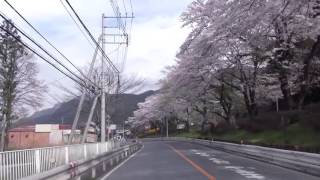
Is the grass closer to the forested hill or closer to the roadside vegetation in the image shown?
the roadside vegetation

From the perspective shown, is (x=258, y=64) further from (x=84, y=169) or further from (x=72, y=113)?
(x=72, y=113)

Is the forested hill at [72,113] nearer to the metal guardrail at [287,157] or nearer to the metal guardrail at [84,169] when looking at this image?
the metal guardrail at [287,157]

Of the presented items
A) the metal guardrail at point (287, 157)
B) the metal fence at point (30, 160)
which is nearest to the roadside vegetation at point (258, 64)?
the metal guardrail at point (287, 157)

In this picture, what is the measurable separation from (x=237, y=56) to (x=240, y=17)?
87.7ft

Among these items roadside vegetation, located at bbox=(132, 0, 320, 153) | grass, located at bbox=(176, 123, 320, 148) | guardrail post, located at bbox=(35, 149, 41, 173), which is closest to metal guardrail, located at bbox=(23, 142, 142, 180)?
guardrail post, located at bbox=(35, 149, 41, 173)

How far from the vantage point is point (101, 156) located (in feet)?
82.4

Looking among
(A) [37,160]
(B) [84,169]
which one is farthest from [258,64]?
(A) [37,160]

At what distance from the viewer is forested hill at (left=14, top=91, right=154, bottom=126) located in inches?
3125

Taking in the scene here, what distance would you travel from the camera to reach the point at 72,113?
99.7 m

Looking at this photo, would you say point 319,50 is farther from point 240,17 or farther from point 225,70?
point 240,17

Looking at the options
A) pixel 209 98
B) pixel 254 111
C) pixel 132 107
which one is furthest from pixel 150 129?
pixel 254 111

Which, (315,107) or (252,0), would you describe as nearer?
(252,0)

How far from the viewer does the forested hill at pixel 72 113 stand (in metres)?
79.4

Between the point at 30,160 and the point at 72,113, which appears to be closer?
the point at 30,160
